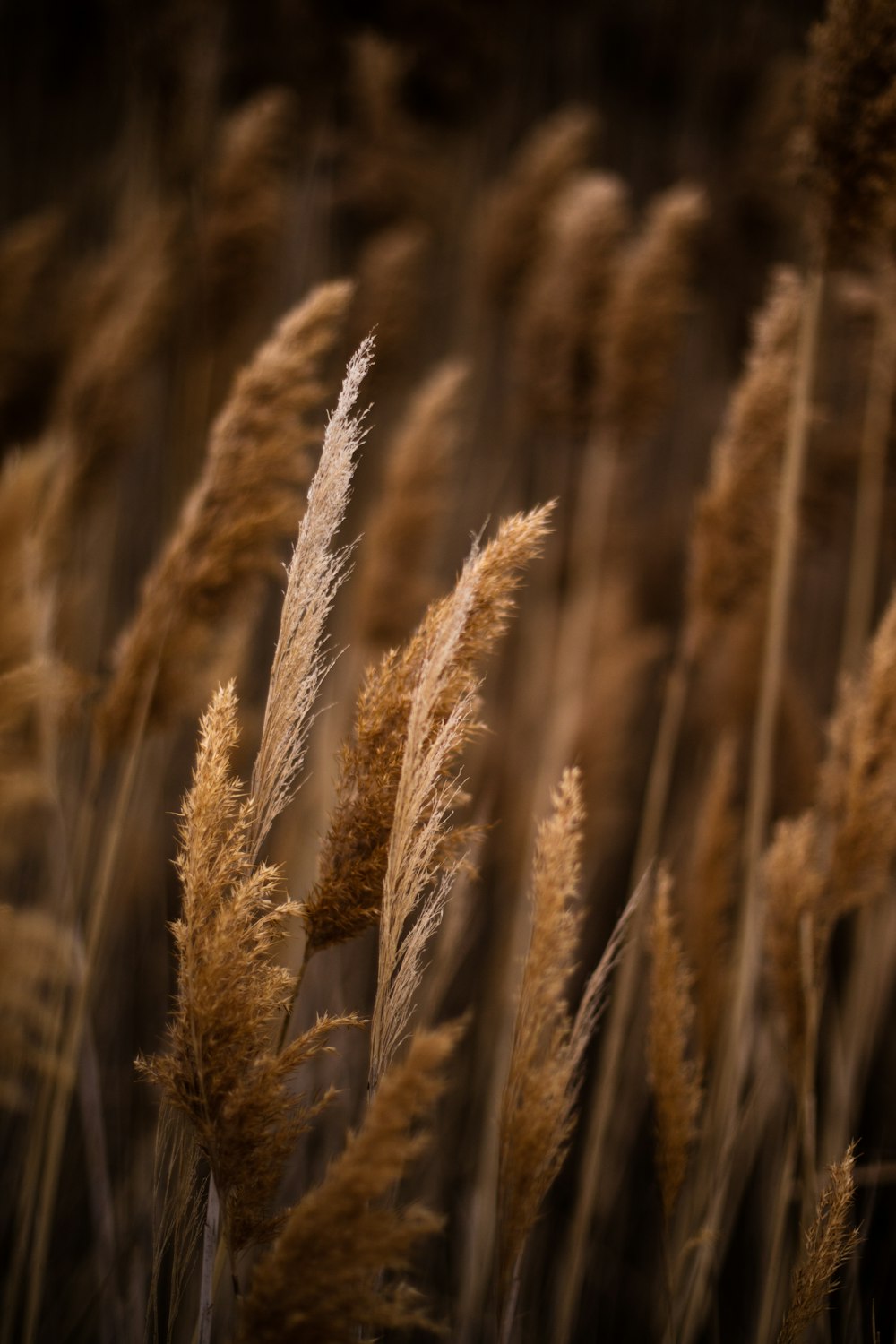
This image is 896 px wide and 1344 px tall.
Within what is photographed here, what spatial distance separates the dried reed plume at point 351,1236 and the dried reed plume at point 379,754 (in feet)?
0.39

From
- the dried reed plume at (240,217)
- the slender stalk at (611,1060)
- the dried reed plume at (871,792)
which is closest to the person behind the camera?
the dried reed plume at (871,792)

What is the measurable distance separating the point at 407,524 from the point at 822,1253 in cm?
99

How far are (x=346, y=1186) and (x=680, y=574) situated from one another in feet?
5.88

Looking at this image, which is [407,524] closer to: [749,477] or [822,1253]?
[749,477]

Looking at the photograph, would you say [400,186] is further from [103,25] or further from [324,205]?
[103,25]

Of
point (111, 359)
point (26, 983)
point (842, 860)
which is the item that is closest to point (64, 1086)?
point (26, 983)

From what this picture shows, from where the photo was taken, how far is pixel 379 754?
1.94 feet

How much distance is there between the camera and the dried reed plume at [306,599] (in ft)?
1.81

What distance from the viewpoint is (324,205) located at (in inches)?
84.1

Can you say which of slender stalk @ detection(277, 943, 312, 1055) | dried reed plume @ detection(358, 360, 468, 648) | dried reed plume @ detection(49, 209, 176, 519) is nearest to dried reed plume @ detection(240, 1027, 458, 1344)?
slender stalk @ detection(277, 943, 312, 1055)

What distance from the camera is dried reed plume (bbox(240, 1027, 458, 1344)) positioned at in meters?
0.49

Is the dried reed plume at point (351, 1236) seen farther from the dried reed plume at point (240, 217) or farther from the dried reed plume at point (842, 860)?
the dried reed plume at point (240, 217)

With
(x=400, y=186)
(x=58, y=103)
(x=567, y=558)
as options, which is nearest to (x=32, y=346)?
(x=400, y=186)

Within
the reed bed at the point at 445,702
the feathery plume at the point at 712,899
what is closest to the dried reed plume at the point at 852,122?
the reed bed at the point at 445,702
